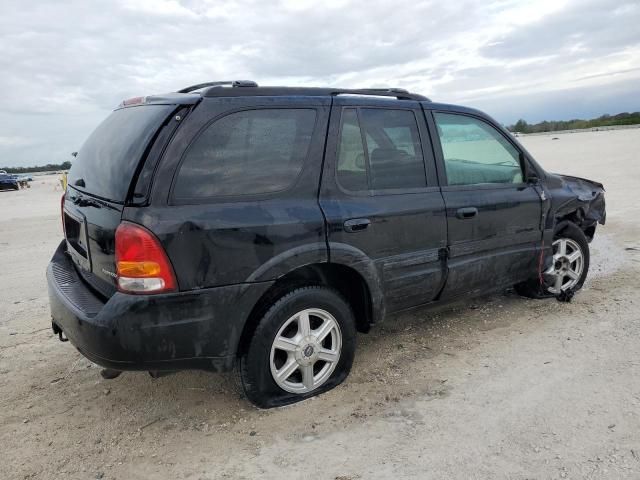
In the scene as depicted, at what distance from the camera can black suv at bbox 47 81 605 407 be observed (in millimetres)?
2742

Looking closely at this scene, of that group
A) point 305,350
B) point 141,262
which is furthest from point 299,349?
point 141,262

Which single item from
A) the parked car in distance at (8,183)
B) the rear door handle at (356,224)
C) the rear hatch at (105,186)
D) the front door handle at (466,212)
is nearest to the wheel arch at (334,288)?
the rear door handle at (356,224)

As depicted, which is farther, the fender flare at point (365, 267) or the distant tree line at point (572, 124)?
the distant tree line at point (572, 124)

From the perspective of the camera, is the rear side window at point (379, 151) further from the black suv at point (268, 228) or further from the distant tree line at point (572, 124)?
the distant tree line at point (572, 124)

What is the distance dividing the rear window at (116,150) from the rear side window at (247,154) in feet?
0.93

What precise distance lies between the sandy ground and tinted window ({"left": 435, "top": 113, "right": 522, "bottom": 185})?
1.24 meters

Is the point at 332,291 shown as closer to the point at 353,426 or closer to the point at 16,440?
the point at 353,426

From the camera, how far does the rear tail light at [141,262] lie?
265 centimetres

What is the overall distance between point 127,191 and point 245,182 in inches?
24.7

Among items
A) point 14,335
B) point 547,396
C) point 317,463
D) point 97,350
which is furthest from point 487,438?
point 14,335

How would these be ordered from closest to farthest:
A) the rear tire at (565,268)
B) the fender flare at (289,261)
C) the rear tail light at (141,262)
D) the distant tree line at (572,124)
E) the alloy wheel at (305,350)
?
the rear tail light at (141,262)
the fender flare at (289,261)
the alloy wheel at (305,350)
the rear tire at (565,268)
the distant tree line at (572,124)

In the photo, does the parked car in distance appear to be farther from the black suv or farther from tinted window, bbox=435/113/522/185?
tinted window, bbox=435/113/522/185

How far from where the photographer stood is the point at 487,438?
282 cm

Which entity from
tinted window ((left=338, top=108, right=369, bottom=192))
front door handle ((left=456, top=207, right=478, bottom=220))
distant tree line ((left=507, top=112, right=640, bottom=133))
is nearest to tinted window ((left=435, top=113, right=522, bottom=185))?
front door handle ((left=456, top=207, right=478, bottom=220))
